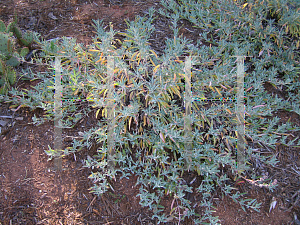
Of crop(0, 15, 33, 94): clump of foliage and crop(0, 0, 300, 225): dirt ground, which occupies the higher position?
crop(0, 15, 33, 94): clump of foliage

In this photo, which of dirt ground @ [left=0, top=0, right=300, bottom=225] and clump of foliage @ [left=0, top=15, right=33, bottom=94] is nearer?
dirt ground @ [left=0, top=0, right=300, bottom=225]

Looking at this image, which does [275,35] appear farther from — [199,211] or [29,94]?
[29,94]

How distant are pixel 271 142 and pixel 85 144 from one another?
196cm

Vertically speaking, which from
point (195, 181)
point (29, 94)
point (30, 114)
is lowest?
point (195, 181)

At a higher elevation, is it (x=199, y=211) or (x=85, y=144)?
A: (x=85, y=144)

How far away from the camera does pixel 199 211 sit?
2277mm

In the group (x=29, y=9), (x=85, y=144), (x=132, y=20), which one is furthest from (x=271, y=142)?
(x=29, y=9)

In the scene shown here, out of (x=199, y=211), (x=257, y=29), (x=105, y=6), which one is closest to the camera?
(x=199, y=211)

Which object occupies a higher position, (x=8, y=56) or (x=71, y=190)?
(x=8, y=56)

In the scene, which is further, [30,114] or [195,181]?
[30,114]

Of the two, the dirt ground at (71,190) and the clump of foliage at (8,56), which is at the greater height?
the clump of foliage at (8,56)

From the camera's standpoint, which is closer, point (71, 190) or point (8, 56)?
point (71, 190)

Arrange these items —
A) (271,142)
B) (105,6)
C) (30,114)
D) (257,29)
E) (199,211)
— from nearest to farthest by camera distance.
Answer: (199,211) → (271,142) → (30,114) → (257,29) → (105,6)

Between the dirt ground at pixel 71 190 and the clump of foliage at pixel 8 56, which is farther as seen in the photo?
the clump of foliage at pixel 8 56
